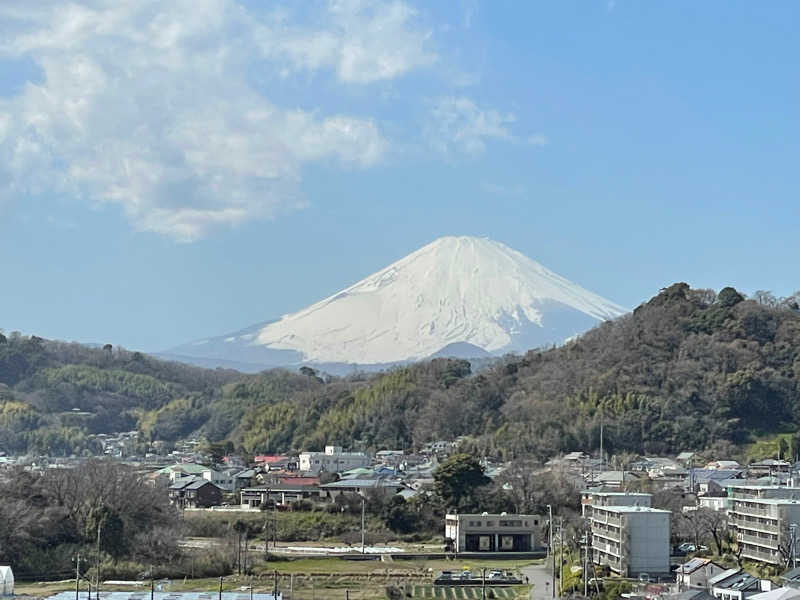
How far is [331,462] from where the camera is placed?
54.2 meters

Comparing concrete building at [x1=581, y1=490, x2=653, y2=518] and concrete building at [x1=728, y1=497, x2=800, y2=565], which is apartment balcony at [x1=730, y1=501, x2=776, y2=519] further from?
concrete building at [x1=581, y1=490, x2=653, y2=518]

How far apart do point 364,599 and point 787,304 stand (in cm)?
4910

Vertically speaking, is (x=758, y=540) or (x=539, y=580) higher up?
(x=758, y=540)

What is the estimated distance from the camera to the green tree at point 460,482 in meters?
40.0

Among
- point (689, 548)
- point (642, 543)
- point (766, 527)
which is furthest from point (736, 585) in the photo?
point (689, 548)

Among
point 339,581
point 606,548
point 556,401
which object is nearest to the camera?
point 339,581

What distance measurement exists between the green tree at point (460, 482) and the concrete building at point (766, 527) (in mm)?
9017

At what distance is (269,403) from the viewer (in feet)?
255

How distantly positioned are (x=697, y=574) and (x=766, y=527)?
4.25m

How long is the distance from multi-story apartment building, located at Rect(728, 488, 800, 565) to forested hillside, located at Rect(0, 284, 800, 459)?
20449 mm

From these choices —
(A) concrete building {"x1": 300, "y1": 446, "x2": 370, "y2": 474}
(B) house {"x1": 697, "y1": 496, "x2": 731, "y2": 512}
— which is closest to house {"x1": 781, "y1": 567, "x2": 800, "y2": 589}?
(B) house {"x1": 697, "y1": 496, "x2": 731, "y2": 512}

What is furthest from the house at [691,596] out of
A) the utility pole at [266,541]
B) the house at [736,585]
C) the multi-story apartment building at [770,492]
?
the utility pole at [266,541]

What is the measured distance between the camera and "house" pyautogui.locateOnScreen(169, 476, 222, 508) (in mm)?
45844

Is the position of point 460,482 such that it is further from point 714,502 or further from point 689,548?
point 689,548
